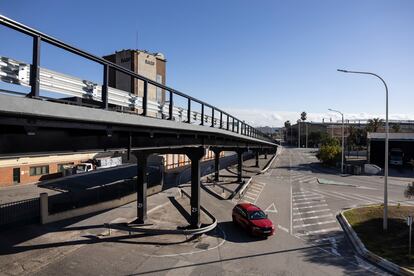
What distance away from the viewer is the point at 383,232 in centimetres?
2152

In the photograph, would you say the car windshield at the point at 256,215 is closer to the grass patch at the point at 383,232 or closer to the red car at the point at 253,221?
the red car at the point at 253,221

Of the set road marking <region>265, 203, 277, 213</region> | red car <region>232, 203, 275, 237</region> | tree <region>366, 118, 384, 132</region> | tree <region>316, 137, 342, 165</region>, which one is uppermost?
tree <region>366, 118, 384, 132</region>

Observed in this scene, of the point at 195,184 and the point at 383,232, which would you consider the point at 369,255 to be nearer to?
the point at 383,232

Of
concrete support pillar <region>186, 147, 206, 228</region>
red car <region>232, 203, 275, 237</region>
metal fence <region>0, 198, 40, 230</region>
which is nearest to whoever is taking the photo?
red car <region>232, 203, 275, 237</region>

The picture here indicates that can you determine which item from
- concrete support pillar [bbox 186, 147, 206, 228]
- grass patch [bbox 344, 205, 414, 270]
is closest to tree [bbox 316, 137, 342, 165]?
grass patch [bbox 344, 205, 414, 270]

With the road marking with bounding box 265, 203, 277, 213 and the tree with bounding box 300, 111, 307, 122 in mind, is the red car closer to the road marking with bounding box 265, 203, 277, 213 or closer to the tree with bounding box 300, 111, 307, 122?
the road marking with bounding box 265, 203, 277, 213

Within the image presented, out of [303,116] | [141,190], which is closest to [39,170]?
[141,190]

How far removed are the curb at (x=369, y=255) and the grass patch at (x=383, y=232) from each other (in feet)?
1.02

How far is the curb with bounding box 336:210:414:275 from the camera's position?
50.6 ft

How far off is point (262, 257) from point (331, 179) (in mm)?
35752

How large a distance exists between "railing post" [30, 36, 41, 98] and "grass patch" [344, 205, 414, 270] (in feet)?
54.6

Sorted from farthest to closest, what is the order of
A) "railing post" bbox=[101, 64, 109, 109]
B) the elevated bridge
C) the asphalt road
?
the asphalt road, "railing post" bbox=[101, 64, 109, 109], the elevated bridge

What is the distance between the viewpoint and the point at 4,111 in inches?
257

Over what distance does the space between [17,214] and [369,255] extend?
67.8 ft
